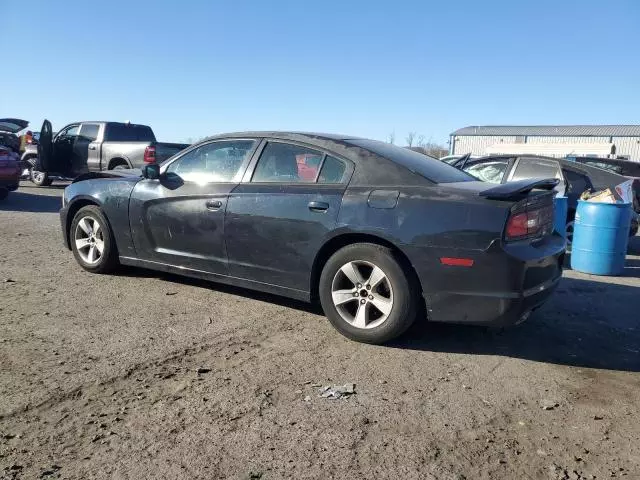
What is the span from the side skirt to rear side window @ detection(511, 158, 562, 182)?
5.52 metres

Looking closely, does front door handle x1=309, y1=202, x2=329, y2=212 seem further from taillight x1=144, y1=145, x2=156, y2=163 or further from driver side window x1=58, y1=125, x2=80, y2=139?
driver side window x1=58, y1=125, x2=80, y2=139

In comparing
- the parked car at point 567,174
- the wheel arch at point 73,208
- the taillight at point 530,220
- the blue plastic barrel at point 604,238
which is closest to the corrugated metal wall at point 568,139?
the parked car at point 567,174

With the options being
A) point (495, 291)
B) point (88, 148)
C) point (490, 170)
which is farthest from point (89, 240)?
point (88, 148)

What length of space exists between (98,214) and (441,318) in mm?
3801

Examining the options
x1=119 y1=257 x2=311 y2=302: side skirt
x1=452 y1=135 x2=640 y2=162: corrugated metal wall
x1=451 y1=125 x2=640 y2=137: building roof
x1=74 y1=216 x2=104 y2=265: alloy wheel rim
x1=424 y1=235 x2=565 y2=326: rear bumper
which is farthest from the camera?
x1=451 y1=125 x2=640 y2=137: building roof

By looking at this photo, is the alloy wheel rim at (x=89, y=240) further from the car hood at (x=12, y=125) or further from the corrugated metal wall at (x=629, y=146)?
the corrugated metal wall at (x=629, y=146)

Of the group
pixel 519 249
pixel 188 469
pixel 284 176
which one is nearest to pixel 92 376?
pixel 188 469

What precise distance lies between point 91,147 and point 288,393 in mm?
12039

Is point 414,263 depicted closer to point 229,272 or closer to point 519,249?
point 519,249

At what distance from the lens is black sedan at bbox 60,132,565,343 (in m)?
3.70

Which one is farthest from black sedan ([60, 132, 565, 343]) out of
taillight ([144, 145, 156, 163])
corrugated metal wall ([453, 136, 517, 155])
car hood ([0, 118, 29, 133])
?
corrugated metal wall ([453, 136, 517, 155])

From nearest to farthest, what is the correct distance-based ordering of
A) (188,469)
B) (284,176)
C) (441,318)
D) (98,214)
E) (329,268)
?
1. (188,469)
2. (441,318)
3. (329,268)
4. (284,176)
5. (98,214)

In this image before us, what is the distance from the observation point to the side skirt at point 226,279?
4.45 m

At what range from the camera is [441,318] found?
382cm
